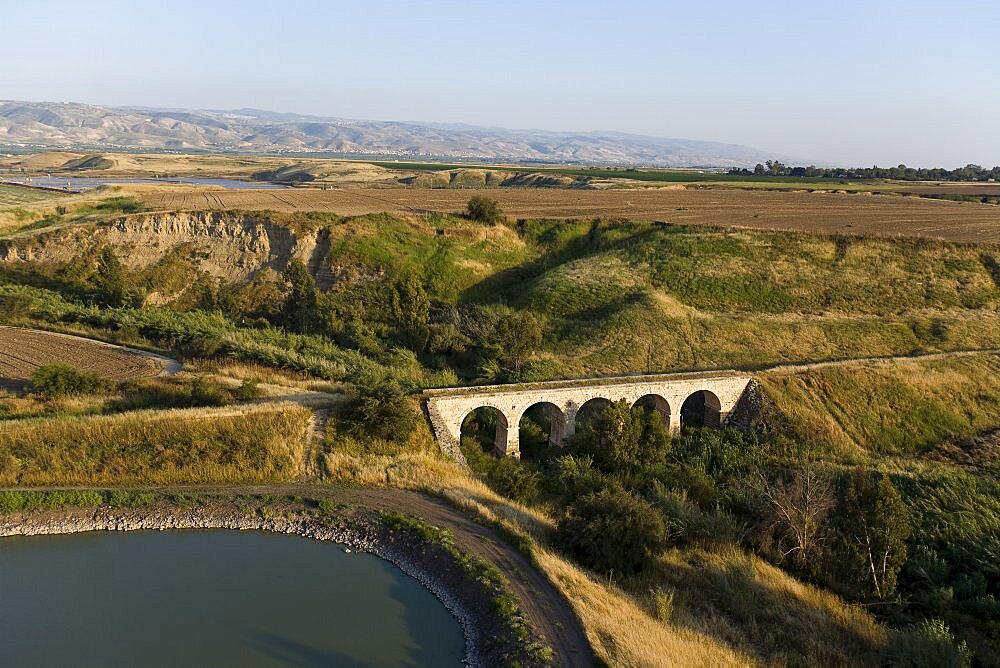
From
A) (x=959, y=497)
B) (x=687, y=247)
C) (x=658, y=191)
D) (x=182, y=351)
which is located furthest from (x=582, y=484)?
(x=658, y=191)

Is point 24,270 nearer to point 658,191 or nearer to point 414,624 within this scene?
point 414,624

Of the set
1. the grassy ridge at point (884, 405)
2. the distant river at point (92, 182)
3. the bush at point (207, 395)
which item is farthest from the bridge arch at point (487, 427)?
the distant river at point (92, 182)

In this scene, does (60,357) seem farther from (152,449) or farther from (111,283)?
(111,283)

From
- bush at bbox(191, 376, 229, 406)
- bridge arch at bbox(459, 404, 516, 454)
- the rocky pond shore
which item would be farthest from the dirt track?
bridge arch at bbox(459, 404, 516, 454)

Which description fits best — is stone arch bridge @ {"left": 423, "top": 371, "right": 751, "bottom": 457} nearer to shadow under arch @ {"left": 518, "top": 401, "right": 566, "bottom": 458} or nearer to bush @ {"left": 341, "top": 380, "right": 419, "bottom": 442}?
shadow under arch @ {"left": 518, "top": 401, "right": 566, "bottom": 458}

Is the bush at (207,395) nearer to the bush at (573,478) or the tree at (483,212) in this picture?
the bush at (573,478)
